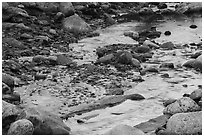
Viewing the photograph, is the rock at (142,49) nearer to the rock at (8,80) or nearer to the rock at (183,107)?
the rock at (8,80)

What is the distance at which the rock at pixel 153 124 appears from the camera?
252 inches

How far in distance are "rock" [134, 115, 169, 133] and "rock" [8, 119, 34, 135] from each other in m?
1.48

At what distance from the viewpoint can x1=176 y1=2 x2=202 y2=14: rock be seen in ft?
63.2

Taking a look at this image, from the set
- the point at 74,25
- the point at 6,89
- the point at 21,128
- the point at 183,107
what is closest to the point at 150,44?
the point at 74,25

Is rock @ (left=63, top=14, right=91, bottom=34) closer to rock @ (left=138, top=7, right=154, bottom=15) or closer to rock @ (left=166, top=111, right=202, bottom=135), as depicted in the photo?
rock @ (left=138, top=7, right=154, bottom=15)

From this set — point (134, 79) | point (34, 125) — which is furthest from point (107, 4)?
point (34, 125)

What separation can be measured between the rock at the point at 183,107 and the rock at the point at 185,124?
69 cm

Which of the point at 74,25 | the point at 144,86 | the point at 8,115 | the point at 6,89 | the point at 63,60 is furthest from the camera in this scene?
the point at 74,25

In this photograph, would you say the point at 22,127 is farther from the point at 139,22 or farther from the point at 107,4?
the point at 107,4

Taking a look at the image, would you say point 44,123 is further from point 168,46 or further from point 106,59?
point 168,46

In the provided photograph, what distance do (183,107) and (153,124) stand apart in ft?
2.10

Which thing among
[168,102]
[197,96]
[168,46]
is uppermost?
[197,96]

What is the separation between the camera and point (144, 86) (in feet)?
28.9

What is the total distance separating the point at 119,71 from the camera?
32.4ft
